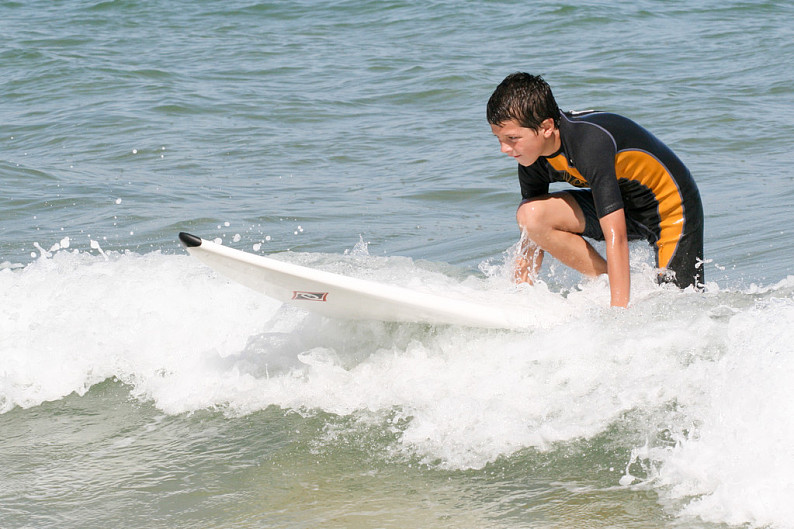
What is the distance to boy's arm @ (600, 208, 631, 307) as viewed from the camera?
4.07 metres

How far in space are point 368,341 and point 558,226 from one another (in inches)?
43.5

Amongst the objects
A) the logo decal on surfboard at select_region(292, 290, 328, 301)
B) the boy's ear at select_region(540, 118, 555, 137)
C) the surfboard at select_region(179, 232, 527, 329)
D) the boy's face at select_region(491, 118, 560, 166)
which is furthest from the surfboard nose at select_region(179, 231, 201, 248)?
the boy's ear at select_region(540, 118, 555, 137)

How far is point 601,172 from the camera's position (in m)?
4.12

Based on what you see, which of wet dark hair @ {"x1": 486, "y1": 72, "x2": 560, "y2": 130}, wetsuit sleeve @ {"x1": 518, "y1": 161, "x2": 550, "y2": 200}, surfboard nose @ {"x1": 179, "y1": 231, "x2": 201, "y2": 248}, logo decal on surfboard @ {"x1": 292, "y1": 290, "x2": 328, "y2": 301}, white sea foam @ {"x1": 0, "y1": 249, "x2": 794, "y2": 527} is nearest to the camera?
white sea foam @ {"x1": 0, "y1": 249, "x2": 794, "y2": 527}

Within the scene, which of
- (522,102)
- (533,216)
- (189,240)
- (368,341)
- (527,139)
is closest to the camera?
(189,240)

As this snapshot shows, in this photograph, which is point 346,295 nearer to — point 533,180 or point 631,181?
point 533,180

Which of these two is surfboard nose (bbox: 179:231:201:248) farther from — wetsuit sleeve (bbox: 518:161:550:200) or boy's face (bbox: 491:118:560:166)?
wetsuit sleeve (bbox: 518:161:550:200)

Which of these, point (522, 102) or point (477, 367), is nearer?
point (522, 102)

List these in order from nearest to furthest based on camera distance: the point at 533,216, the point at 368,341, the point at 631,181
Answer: the point at 631,181
the point at 533,216
the point at 368,341

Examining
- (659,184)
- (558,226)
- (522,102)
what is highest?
(522,102)

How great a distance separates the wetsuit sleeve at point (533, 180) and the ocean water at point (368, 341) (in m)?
0.50

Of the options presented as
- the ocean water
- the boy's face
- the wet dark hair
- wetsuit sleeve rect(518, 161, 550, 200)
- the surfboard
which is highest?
the wet dark hair

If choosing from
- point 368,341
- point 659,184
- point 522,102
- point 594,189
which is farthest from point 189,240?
point 659,184

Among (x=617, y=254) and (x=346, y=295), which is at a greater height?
(x=617, y=254)
